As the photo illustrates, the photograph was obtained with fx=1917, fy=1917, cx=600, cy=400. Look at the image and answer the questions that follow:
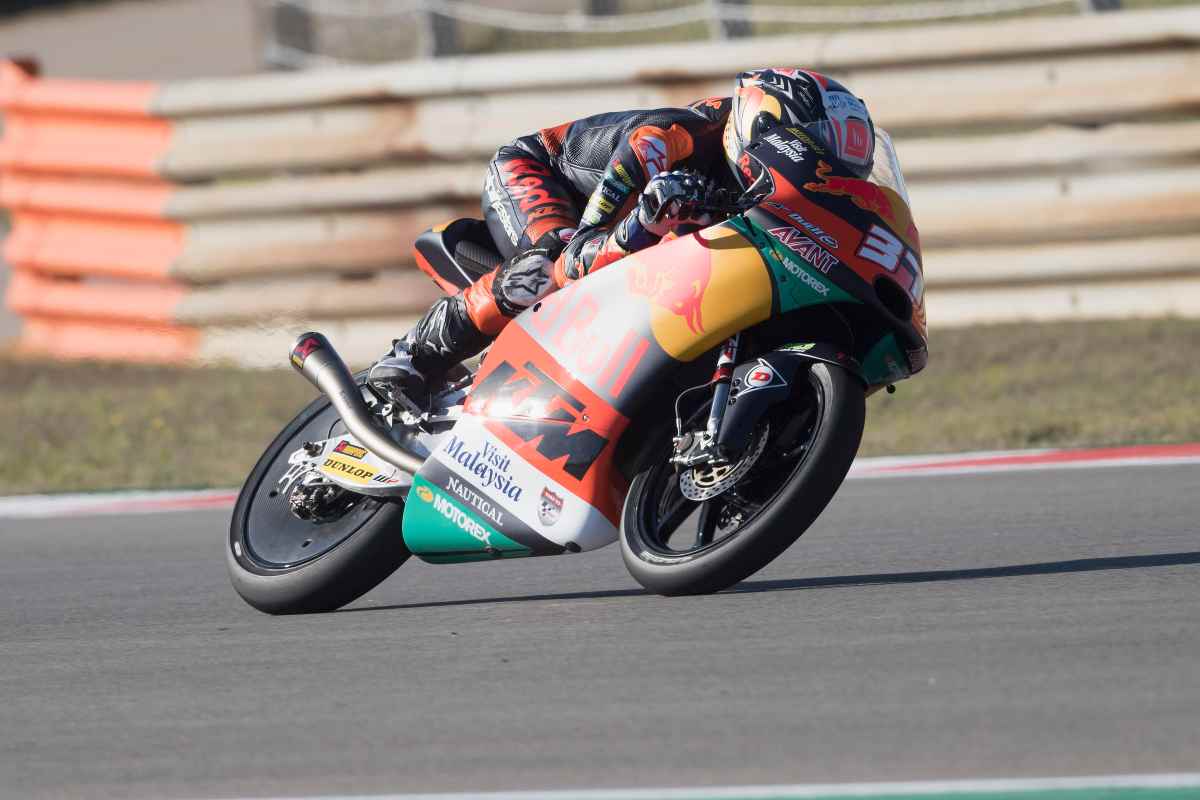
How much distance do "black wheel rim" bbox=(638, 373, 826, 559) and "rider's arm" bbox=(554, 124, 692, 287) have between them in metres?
0.57

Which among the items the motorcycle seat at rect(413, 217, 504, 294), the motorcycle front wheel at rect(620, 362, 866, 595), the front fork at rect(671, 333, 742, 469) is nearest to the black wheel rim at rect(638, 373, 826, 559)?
the motorcycle front wheel at rect(620, 362, 866, 595)

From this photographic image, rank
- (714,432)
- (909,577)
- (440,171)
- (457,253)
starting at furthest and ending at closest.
A: (440,171) < (457,253) < (909,577) < (714,432)

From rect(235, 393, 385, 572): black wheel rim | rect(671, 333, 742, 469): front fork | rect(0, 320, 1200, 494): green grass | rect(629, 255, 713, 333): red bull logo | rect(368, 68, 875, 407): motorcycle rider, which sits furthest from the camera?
rect(0, 320, 1200, 494): green grass

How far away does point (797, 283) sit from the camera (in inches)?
186

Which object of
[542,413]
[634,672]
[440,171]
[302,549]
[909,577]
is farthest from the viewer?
[440,171]

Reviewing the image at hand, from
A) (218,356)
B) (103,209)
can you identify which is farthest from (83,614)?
(103,209)

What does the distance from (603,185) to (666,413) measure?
24.6 inches

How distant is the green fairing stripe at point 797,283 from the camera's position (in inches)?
186

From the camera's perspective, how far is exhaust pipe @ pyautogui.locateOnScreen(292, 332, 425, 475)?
536 centimetres

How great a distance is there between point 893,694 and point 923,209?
635 centimetres

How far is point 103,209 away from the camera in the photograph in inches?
465

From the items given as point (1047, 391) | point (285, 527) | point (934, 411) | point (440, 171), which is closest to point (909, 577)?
point (285, 527)

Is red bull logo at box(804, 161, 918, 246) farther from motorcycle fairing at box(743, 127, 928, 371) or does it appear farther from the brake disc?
the brake disc

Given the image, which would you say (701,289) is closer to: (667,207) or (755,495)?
(667,207)
